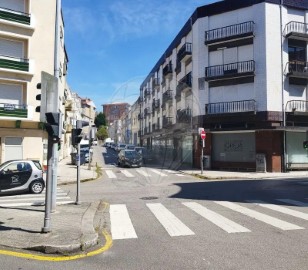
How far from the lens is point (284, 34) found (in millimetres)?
26781

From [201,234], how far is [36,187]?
9387 millimetres

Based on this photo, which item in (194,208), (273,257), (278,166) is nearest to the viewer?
(273,257)

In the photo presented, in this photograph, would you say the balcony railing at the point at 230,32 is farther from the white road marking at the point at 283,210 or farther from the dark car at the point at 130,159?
the white road marking at the point at 283,210

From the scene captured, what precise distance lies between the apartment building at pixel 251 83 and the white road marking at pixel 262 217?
621 inches

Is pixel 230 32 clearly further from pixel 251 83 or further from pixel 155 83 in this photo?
pixel 155 83

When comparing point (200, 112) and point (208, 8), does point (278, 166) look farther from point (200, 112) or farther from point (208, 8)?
point (208, 8)

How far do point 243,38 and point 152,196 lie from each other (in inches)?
718

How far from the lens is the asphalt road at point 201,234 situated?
18.3 ft

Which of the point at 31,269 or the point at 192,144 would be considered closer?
the point at 31,269

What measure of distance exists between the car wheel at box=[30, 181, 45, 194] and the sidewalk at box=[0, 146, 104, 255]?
161 inches

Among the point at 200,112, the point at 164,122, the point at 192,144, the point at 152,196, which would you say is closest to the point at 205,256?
the point at 152,196

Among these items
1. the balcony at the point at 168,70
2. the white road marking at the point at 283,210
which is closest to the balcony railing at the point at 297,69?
the balcony at the point at 168,70

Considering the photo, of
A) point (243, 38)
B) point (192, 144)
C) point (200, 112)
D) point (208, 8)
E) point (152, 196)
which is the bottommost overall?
point (152, 196)

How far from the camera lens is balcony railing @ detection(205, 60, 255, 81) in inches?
1055
